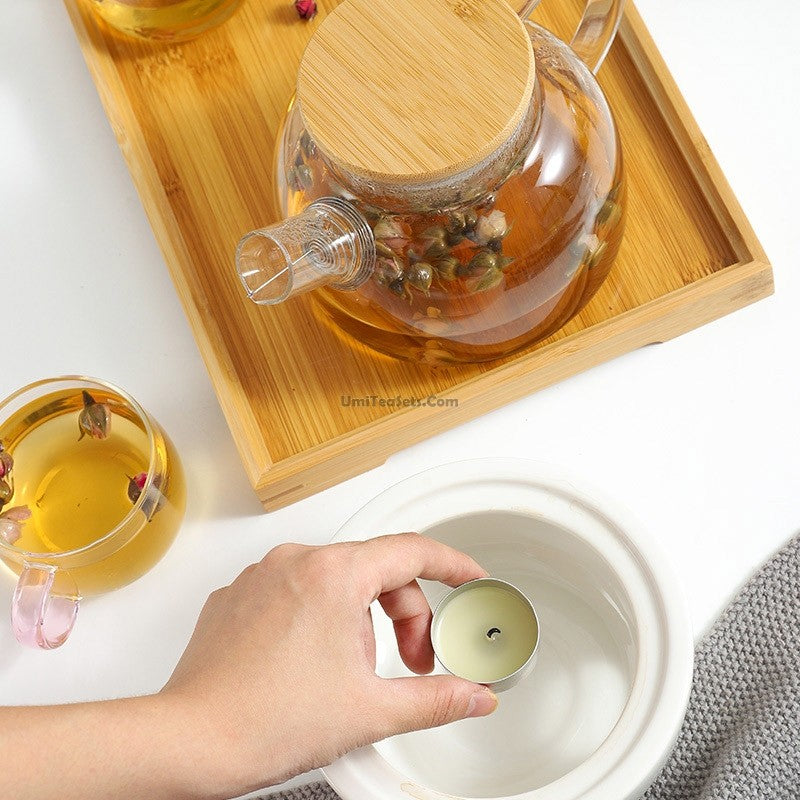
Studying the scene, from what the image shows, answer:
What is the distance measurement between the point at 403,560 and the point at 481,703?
0.09 m

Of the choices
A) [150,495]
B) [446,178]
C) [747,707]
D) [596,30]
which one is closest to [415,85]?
[446,178]

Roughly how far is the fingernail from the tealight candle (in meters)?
0.04

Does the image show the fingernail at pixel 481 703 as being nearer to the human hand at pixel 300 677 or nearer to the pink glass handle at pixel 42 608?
the human hand at pixel 300 677

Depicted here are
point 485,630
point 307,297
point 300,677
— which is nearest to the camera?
point 300,677

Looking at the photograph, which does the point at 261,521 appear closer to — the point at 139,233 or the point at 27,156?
the point at 139,233

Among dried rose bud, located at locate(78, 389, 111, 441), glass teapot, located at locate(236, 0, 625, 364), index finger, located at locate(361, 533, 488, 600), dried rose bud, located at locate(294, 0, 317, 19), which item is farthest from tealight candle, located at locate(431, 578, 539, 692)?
dried rose bud, located at locate(294, 0, 317, 19)

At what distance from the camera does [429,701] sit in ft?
1.80

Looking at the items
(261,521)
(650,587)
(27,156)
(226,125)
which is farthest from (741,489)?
(27,156)

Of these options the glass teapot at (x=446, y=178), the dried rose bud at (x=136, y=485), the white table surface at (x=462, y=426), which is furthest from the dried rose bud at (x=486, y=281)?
the dried rose bud at (x=136, y=485)

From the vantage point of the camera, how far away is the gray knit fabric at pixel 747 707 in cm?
65

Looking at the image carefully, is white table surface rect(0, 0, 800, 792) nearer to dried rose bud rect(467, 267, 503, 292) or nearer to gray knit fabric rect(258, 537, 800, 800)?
gray knit fabric rect(258, 537, 800, 800)

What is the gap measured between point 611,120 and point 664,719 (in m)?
0.37

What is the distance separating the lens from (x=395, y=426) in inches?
27.7

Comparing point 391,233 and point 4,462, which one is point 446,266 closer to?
point 391,233
